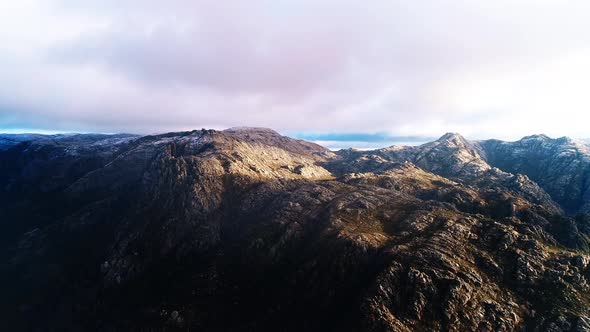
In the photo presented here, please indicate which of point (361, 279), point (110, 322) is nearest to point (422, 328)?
point (361, 279)

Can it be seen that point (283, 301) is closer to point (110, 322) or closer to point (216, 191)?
point (110, 322)

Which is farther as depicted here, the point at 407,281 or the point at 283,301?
the point at 283,301

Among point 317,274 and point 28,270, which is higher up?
point 317,274

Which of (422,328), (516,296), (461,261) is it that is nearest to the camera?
(422,328)

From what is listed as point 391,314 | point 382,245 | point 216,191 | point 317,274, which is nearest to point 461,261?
point 382,245

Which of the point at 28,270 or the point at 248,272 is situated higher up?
the point at 248,272

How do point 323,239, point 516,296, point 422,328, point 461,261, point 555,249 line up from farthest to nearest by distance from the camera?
point 323,239
point 555,249
point 461,261
point 516,296
point 422,328

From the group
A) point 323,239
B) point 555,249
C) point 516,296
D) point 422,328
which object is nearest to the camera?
point 422,328

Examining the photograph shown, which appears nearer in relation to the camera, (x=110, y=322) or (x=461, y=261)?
(x=461, y=261)

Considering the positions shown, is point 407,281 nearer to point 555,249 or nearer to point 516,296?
point 516,296

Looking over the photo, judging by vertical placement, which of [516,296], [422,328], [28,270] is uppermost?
[516,296]
